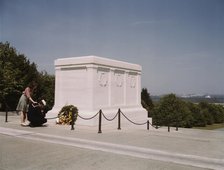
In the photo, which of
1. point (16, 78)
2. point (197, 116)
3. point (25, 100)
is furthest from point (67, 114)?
point (197, 116)

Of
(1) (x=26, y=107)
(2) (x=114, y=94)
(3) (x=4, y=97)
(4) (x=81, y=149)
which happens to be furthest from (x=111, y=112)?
(3) (x=4, y=97)

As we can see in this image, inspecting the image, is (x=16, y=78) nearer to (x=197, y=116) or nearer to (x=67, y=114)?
(x=67, y=114)

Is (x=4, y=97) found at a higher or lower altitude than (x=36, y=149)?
higher

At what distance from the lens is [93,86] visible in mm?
14453

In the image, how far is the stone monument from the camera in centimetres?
1449

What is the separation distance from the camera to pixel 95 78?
1462 cm

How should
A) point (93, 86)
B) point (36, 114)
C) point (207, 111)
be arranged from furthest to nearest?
1. point (207, 111)
2. point (93, 86)
3. point (36, 114)

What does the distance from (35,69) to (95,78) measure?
14.9 m

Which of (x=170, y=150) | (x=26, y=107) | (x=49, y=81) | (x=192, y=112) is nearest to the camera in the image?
(x=170, y=150)

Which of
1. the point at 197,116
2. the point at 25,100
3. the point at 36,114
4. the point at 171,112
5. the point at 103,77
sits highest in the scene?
the point at 103,77

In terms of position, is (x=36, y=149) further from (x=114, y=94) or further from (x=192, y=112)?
(x=192, y=112)

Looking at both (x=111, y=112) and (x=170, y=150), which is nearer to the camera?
(x=170, y=150)

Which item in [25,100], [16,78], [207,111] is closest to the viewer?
[25,100]

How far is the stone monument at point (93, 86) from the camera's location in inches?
571
